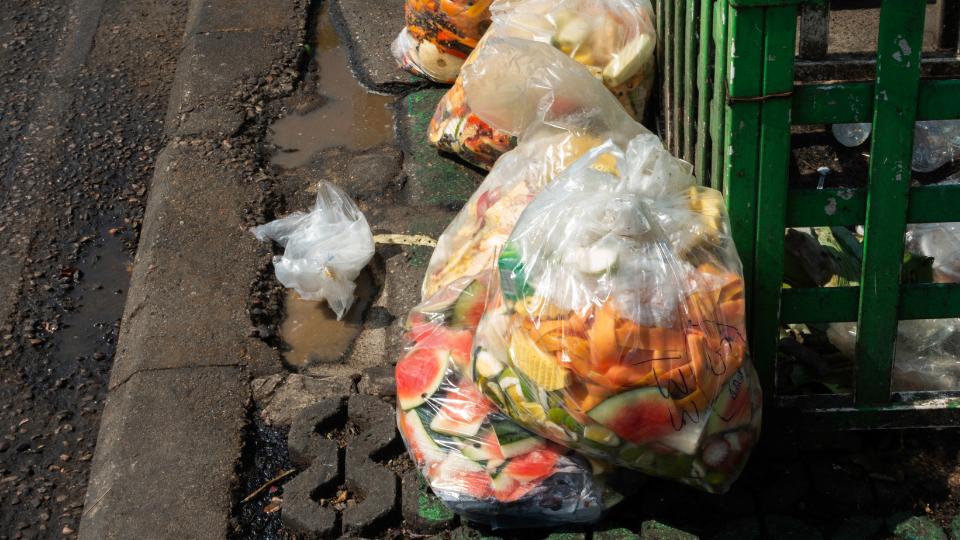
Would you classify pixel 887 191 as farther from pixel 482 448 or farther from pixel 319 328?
pixel 319 328

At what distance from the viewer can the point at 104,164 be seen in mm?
3947

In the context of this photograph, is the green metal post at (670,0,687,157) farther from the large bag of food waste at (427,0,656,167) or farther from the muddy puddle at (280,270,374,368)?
the muddy puddle at (280,270,374,368)

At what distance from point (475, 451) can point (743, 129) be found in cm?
84

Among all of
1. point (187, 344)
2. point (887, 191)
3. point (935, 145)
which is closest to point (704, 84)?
point (887, 191)

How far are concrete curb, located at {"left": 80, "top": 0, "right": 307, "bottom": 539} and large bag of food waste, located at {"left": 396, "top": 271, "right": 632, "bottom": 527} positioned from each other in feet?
1.65

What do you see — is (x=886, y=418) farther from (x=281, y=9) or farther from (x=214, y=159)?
(x=281, y=9)

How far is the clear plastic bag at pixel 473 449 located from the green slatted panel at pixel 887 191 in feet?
2.08

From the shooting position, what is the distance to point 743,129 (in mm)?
1953

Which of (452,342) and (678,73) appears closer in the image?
(452,342)

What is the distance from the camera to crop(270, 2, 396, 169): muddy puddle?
3.83m

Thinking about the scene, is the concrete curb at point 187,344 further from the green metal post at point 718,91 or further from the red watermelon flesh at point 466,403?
the green metal post at point 718,91

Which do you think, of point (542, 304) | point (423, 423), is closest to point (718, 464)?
point (542, 304)

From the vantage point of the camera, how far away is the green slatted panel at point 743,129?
187 cm

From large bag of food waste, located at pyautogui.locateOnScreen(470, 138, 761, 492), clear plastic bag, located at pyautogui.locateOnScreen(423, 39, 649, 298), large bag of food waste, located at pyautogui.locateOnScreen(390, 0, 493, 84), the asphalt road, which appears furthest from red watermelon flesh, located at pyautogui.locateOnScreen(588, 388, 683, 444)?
large bag of food waste, located at pyautogui.locateOnScreen(390, 0, 493, 84)
